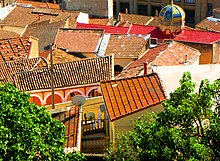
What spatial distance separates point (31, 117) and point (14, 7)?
46037 millimetres

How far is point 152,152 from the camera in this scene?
1778 centimetres

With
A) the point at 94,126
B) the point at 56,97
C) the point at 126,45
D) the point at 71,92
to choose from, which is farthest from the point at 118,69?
the point at 94,126

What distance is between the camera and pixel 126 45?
45.4 m

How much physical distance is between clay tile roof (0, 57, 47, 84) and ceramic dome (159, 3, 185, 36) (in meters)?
17.2

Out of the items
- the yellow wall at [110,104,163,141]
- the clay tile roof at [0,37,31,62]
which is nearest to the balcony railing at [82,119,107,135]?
the yellow wall at [110,104,163,141]

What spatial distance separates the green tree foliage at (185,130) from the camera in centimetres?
1742

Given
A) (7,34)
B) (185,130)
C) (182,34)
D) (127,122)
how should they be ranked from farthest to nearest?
(7,34) < (182,34) < (127,122) < (185,130)

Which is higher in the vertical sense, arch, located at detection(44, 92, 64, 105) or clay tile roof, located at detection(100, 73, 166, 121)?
clay tile roof, located at detection(100, 73, 166, 121)

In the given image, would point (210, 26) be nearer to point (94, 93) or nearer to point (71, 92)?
point (94, 93)

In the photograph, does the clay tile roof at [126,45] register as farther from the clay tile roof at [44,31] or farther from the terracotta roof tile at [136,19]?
the terracotta roof tile at [136,19]

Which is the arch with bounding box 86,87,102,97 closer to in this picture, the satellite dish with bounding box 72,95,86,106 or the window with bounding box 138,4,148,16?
the satellite dish with bounding box 72,95,86,106

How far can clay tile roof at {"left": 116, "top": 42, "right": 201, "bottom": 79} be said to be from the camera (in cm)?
3734

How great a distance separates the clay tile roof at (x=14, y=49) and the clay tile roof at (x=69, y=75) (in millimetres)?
4623

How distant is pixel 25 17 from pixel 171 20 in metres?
18.7
